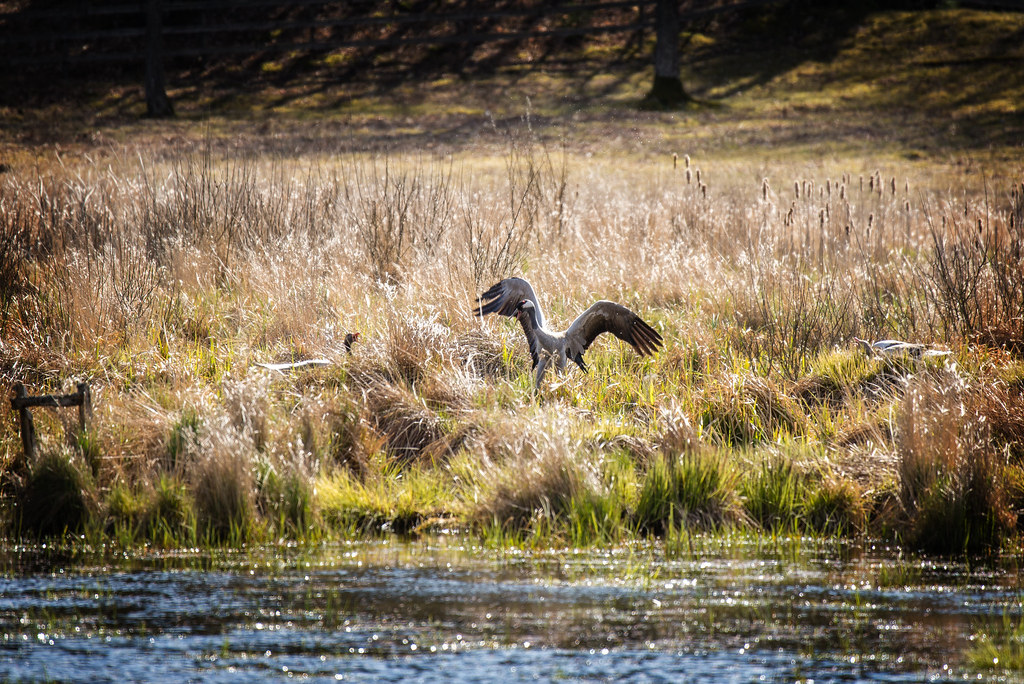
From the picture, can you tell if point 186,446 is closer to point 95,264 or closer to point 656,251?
point 95,264

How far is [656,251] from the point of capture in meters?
10.3

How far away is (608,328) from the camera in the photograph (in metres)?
6.39

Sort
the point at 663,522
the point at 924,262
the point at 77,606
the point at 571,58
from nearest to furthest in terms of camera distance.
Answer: the point at 77,606 → the point at 663,522 → the point at 924,262 → the point at 571,58

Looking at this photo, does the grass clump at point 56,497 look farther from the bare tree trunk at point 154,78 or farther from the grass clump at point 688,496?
the bare tree trunk at point 154,78

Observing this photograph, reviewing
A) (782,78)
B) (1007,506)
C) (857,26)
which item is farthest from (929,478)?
(857,26)

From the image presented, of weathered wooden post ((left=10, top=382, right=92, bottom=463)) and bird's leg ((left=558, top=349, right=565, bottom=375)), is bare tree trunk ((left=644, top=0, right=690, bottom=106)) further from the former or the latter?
weathered wooden post ((left=10, top=382, right=92, bottom=463))

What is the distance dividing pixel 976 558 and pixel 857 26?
108 feet

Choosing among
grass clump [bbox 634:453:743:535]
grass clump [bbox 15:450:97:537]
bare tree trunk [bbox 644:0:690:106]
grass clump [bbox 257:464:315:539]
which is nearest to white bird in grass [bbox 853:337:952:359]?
grass clump [bbox 634:453:743:535]

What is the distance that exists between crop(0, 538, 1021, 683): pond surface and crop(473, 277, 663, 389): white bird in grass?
65.6 inches

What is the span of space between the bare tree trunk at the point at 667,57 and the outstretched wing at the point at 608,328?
75.2 ft

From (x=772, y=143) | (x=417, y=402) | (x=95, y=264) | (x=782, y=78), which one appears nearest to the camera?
(x=417, y=402)

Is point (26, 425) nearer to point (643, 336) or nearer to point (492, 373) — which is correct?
point (492, 373)

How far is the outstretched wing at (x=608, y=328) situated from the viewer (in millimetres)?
6285

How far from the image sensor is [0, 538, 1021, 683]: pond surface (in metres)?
3.78
